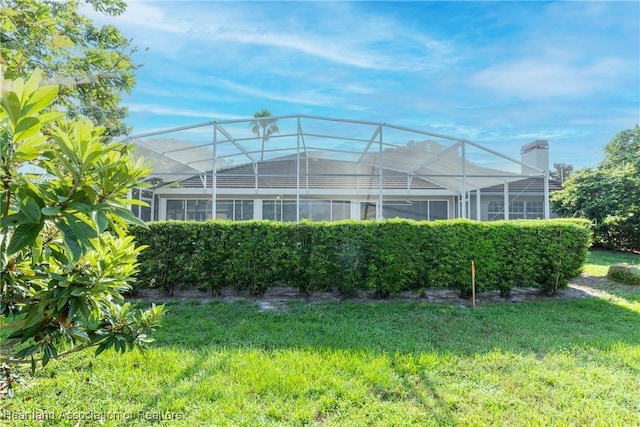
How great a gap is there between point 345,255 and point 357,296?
84cm

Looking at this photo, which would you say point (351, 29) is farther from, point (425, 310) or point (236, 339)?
point (236, 339)

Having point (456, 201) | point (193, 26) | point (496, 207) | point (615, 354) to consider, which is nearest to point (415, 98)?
point (456, 201)

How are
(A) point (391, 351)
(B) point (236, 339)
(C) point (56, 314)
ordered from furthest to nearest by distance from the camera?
1. (B) point (236, 339)
2. (A) point (391, 351)
3. (C) point (56, 314)

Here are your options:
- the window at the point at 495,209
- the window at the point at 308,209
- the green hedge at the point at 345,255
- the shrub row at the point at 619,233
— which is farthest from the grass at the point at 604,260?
the window at the point at 308,209

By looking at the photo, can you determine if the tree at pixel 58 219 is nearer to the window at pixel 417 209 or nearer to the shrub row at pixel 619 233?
the shrub row at pixel 619 233

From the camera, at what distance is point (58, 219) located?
42.0 inches

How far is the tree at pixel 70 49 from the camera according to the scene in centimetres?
302

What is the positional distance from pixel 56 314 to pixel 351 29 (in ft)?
21.1

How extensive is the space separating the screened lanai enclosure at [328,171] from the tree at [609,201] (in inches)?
69.7

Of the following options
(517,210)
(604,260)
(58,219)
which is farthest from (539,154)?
(58,219)

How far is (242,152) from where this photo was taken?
1380 cm

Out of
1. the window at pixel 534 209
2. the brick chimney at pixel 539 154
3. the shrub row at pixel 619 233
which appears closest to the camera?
the shrub row at pixel 619 233

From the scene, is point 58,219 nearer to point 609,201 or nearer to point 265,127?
point 265,127

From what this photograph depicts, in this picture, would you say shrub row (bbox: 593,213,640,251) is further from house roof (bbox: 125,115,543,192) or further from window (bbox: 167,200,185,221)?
window (bbox: 167,200,185,221)
